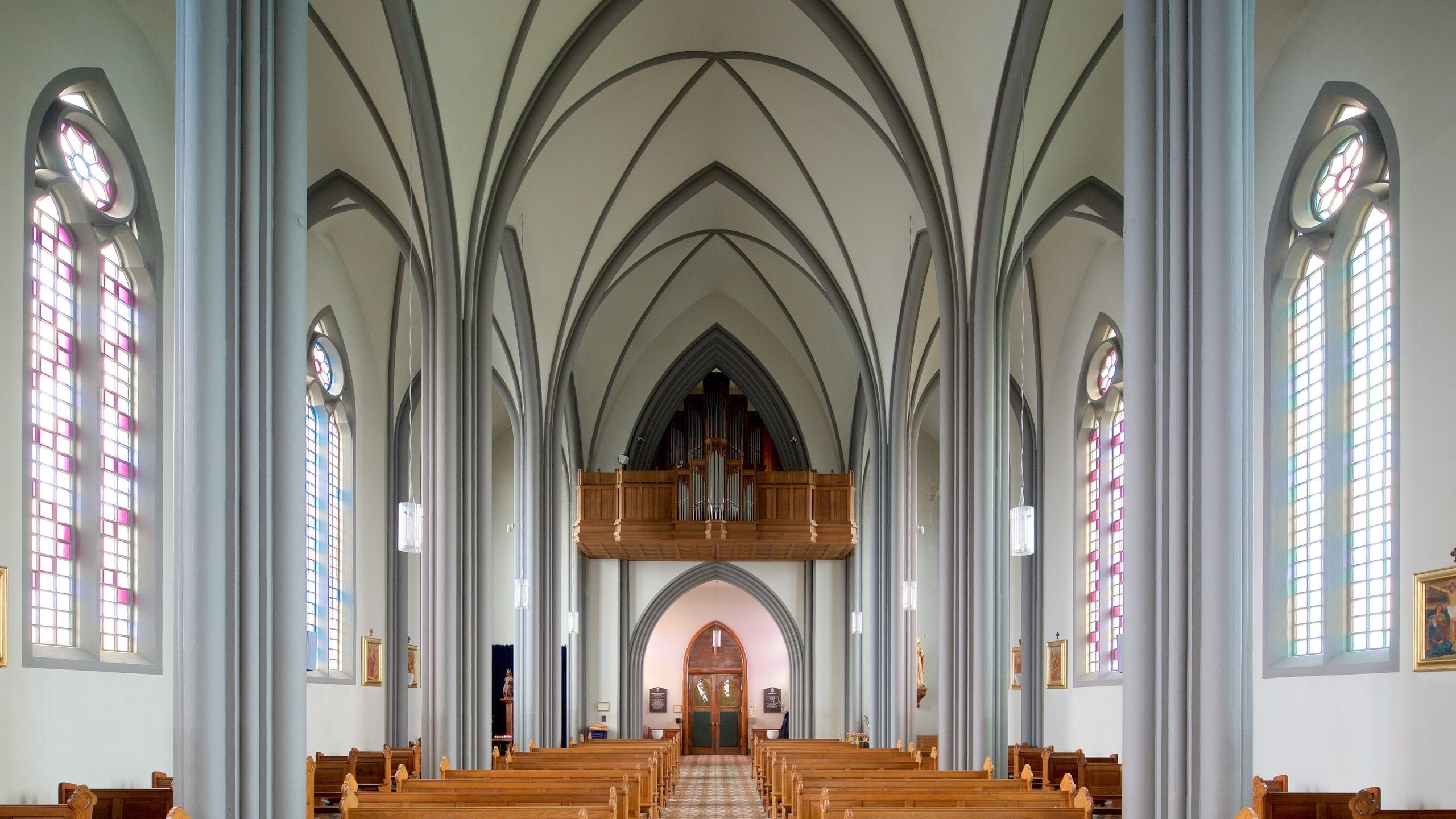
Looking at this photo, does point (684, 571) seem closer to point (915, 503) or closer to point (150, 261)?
point (915, 503)

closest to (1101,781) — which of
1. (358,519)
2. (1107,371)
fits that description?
(1107,371)

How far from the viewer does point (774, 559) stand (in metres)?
28.2

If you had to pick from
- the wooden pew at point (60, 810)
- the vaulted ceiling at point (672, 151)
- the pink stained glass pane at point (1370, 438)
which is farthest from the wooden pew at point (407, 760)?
the pink stained glass pane at point (1370, 438)

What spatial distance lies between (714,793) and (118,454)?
35.0 feet

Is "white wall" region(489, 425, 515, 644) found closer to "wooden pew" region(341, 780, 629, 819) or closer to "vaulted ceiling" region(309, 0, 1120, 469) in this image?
"vaulted ceiling" region(309, 0, 1120, 469)

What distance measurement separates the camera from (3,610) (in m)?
9.60

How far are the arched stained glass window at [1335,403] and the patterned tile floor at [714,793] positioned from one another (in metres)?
7.25

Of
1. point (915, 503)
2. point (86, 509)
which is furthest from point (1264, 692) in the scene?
point (86, 509)

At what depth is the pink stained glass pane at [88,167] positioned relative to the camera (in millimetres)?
11375

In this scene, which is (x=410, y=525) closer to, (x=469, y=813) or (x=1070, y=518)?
(x=469, y=813)

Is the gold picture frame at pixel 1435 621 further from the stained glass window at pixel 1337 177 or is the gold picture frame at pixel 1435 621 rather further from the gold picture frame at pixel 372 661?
the gold picture frame at pixel 372 661

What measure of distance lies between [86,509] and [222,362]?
6.03m

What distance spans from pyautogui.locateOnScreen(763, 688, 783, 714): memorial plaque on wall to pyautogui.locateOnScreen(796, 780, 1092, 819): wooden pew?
21350 millimetres

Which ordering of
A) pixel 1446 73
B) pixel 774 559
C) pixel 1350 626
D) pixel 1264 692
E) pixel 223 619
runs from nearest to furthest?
1. pixel 223 619
2. pixel 1446 73
3. pixel 1350 626
4. pixel 1264 692
5. pixel 774 559
